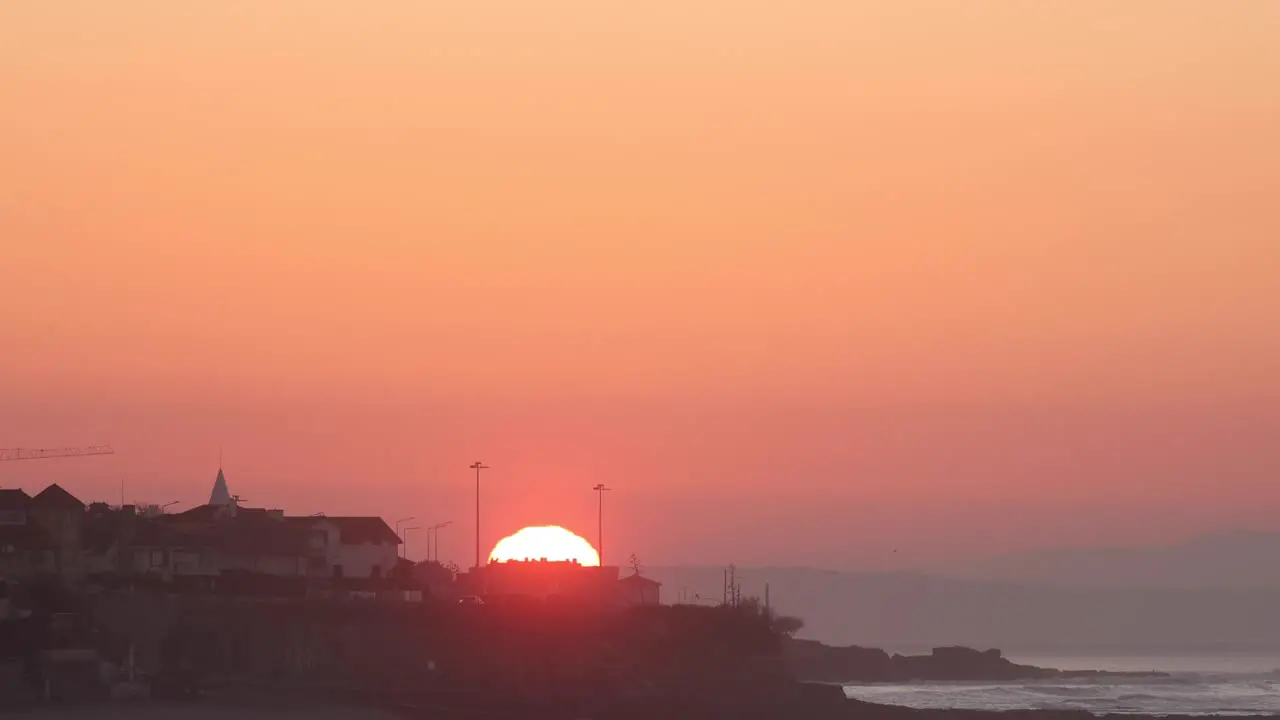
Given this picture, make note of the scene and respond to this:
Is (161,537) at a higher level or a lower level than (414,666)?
higher

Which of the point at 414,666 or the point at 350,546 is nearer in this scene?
the point at 414,666

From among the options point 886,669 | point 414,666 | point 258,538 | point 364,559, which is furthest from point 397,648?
point 886,669

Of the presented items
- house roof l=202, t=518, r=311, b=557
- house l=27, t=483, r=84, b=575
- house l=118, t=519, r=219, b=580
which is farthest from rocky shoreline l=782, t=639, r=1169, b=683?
house l=27, t=483, r=84, b=575

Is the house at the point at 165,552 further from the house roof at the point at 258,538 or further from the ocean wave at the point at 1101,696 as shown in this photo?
the ocean wave at the point at 1101,696

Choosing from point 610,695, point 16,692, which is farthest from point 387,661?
point 16,692

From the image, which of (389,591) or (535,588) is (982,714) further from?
(535,588)

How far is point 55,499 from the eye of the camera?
99.7m

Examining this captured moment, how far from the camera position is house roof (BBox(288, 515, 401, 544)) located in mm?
117250

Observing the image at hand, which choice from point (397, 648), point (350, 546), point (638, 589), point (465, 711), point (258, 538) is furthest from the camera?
point (638, 589)

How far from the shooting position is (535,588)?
417ft

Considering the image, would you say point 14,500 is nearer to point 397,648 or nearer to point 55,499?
point 55,499

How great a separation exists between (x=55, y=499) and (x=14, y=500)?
273 cm

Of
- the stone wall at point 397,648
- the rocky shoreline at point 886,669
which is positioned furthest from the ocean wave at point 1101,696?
the stone wall at point 397,648

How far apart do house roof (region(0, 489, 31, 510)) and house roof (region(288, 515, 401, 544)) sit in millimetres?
19412
